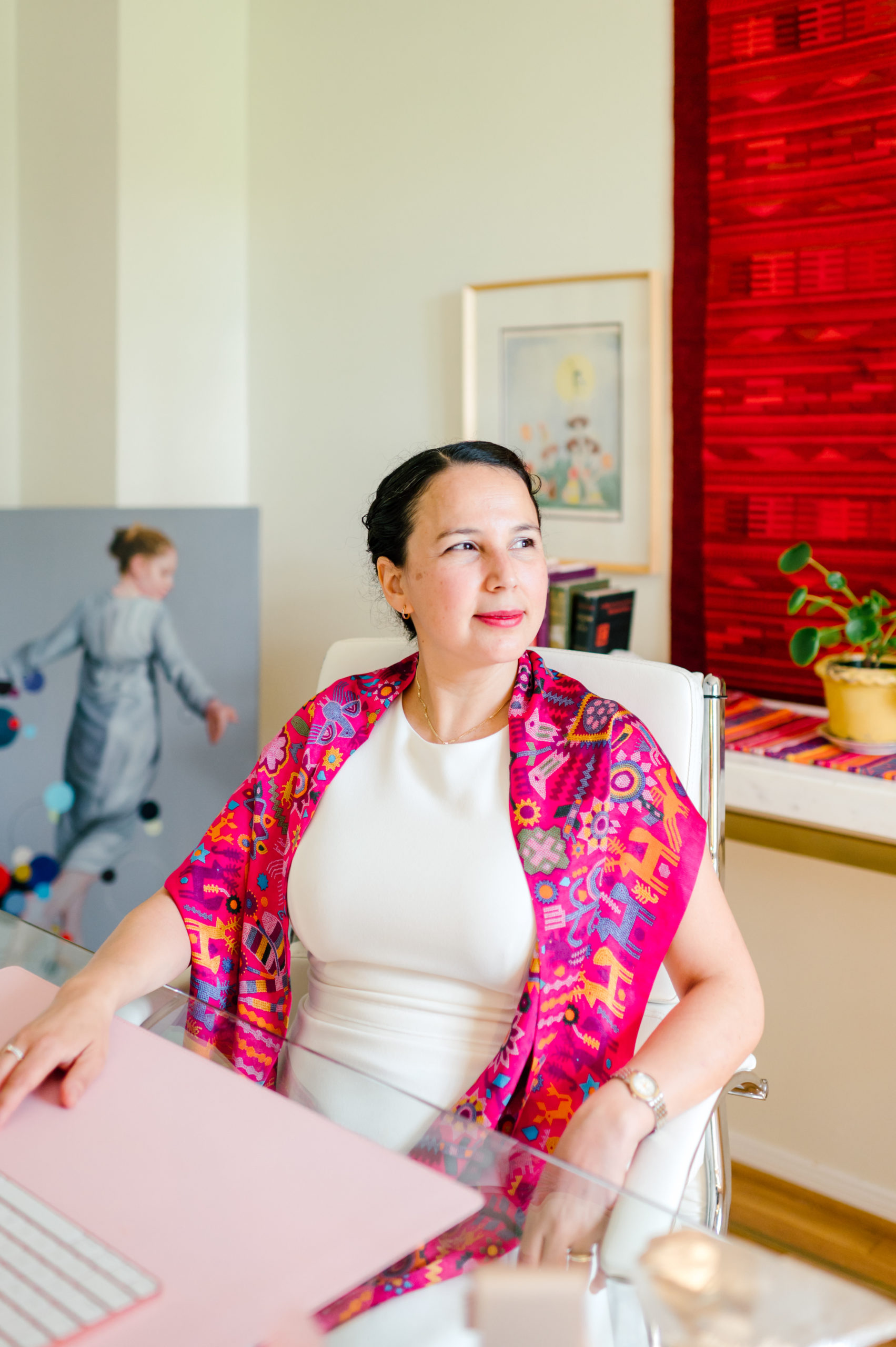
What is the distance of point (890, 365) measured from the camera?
194cm

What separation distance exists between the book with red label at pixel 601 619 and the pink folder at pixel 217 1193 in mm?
1264

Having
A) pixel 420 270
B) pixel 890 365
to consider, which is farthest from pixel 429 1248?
pixel 420 270

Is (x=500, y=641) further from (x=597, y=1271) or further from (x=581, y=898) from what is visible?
(x=597, y=1271)

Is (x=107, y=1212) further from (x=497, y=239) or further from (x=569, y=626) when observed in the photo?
(x=497, y=239)

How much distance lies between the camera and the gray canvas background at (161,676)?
2354 mm

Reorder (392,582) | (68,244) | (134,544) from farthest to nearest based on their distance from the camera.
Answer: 1. (68,244)
2. (134,544)
3. (392,582)

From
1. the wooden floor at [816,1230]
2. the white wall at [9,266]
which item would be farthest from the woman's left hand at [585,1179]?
the white wall at [9,266]

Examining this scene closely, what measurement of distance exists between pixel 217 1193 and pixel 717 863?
76 centimetres

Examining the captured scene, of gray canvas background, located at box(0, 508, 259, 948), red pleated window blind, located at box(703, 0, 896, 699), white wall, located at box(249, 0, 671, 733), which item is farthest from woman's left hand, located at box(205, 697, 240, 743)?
red pleated window blind, located at box(703, 0, 896, 699)

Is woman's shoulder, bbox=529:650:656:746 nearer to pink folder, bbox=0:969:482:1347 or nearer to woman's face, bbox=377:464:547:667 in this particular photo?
woman's face, bbox=377:464:547:667

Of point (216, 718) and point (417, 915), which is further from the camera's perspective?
point (216, 718)

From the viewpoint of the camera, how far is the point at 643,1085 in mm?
1106

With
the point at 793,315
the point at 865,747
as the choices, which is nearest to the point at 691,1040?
the point at 865,747

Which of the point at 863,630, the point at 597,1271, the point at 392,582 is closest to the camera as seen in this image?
the point at 597,1271
